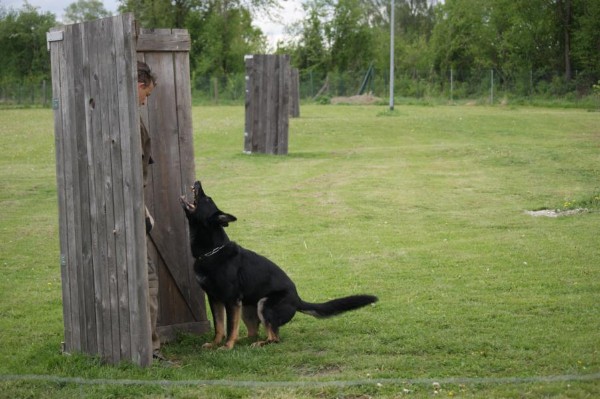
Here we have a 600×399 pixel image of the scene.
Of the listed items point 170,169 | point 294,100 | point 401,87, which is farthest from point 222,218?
point 401,87

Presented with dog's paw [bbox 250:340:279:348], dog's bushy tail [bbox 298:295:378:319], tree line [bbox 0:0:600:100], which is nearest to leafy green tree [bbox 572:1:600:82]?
tree line [bbox 0:0:600:100]

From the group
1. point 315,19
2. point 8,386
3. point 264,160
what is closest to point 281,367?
point 8,386

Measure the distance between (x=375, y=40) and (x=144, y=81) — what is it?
6411 cm

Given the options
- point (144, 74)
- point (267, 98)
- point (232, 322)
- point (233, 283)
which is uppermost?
point (144, 74)

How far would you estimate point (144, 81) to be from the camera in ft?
21.5

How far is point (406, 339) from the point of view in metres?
6.93

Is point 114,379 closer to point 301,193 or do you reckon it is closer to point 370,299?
point 370,299

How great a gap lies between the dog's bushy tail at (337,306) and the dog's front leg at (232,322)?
59 cm

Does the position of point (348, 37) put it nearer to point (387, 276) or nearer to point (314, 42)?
point (314, 42)

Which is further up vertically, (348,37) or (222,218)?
(348,37)

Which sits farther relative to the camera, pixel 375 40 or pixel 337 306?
pixel 375 40

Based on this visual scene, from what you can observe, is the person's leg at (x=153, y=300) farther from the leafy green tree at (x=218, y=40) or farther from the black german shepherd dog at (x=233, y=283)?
the leafy green tree at (x=218, y=40)

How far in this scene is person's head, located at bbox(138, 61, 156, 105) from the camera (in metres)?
6.53

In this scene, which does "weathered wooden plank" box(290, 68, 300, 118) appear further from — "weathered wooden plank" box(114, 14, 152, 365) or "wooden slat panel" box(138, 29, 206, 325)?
"weathered wooden plank" box(114, 14, 152, 365)
